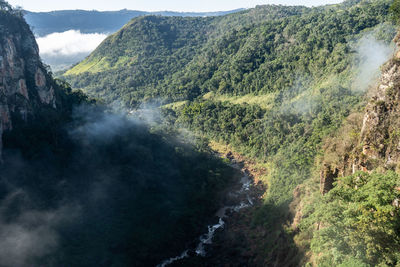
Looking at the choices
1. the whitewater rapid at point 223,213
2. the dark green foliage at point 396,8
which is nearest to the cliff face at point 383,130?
the dark green foliage at point 396,8

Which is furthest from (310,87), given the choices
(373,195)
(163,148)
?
(373,195)

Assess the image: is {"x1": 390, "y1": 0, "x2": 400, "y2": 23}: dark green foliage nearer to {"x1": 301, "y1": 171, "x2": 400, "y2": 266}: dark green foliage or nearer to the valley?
the valley

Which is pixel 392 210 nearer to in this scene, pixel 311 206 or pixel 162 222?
pixel 311 206

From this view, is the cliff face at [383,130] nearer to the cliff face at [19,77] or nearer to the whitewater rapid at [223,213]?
the whitewater rapid at [223,213]

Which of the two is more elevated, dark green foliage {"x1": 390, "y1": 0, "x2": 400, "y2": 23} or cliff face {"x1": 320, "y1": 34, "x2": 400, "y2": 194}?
dark green foliage {"x1": 390, "y1": 0, "x2": 400, "y2": 23}

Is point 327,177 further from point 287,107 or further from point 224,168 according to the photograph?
point 287,107

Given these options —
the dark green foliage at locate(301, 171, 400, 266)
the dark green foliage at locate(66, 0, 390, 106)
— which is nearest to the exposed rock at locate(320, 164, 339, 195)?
the dark green foliage at locate(301, 171, 400, 266)
